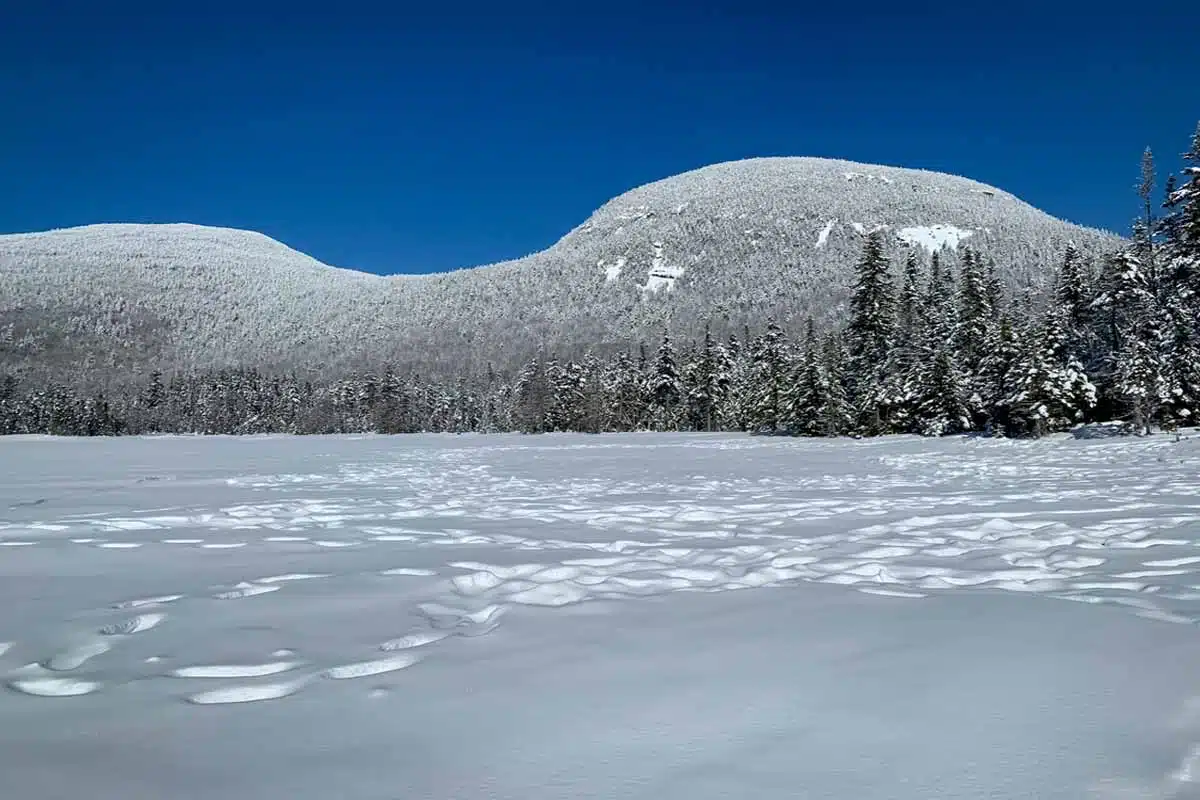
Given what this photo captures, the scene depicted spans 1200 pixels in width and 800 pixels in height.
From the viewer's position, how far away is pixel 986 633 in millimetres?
3279

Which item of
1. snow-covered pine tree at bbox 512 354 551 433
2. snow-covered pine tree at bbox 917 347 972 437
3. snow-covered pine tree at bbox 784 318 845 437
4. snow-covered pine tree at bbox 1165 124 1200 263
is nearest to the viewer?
snow-covered pine tree at bbox 1165 124 1200 263

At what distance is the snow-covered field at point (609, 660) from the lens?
6.81 ft

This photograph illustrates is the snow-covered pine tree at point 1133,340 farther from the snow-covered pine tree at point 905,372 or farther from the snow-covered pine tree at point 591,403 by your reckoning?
the snow-covered pine tree at point 591,403

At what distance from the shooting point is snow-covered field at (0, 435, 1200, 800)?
6.81ft

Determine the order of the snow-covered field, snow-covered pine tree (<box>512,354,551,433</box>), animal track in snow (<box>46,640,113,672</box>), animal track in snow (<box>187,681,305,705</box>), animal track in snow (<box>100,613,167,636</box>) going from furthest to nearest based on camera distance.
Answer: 1. snow-covered pine tree (<box>512,354,551,433</box>)
2. animal track in snow (<box>100,613,167,636</box>)
3. animal track in snow (<box>46,640,113,672</box>)
4. animal track in snow (<box>187,681,305,705</box>)
5. the snow-covered field

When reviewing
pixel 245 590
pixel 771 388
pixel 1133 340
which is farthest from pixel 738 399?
pixel 245 590

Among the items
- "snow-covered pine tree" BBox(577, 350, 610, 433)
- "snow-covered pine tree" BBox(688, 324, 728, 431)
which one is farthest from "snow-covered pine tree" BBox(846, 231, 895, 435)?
"snow-covered pine tree" BBox(577, 350, 610, 433)

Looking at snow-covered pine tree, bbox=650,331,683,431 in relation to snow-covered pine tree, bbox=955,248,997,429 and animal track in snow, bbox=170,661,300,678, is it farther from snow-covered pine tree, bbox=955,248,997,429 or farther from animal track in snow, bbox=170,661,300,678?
animal track in snow, bbox=170,661,300,678

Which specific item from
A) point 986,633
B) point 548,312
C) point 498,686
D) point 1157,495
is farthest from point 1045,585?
point 548,312

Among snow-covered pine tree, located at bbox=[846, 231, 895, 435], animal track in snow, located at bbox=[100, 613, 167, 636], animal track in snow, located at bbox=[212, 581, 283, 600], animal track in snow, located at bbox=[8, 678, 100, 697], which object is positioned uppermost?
snow-covered pine tree, located at bbox=[846, 231, 895, 435]

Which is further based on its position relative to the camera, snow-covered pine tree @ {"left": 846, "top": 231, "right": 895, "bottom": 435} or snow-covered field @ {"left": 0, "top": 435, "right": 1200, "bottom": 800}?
snow-covered pine tree @ {"left": 846, "top": 231, "right": 895, "bottom": 435}

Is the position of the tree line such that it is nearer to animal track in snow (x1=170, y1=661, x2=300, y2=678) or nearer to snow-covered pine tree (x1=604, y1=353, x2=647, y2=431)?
snow-covered pine tree (x1=604, y1=353, x2=647, y2=431)

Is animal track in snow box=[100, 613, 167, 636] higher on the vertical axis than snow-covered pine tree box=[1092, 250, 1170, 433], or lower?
lower

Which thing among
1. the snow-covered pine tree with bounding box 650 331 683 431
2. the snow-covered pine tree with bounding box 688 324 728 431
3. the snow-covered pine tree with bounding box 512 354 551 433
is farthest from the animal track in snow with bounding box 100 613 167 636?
the snow-covered pine tree with bounding box 512 354 551 433
